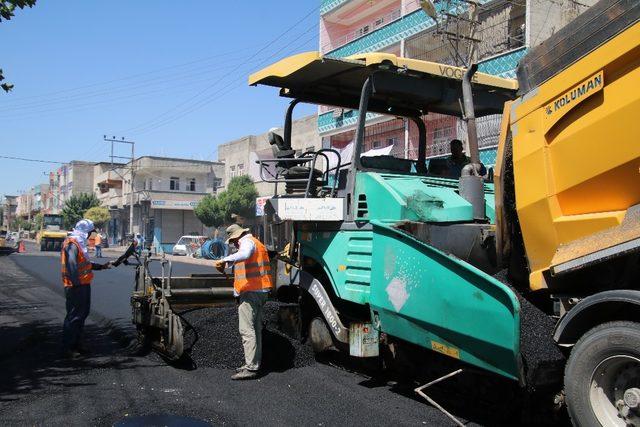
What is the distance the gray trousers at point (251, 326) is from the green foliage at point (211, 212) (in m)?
30.6

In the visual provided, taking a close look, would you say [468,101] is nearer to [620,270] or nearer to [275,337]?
[620,270]

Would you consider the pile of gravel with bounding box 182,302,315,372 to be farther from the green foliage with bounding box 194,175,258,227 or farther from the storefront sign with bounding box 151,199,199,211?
the storefront sign with bounding box 151,199,199,211

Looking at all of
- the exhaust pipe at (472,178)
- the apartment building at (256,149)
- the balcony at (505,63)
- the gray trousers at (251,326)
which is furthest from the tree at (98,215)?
the exhaust pipe at (472,178)

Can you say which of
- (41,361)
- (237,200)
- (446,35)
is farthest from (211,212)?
(41,361)

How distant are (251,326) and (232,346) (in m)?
0.51

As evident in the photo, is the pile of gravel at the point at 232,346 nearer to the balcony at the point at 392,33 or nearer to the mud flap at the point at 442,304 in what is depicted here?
the mud flap at the point at 442,304

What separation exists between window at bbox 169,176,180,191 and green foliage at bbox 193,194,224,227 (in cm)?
1093

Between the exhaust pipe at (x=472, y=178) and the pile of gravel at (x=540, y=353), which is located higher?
the exhaust pipe at (x=472, y=178)

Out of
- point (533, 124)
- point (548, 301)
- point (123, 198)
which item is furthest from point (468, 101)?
point (123, 198)

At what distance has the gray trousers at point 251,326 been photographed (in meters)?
5.31

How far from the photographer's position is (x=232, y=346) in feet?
18.9

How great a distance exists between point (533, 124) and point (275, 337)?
357 cm

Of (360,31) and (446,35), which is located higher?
(360,31)

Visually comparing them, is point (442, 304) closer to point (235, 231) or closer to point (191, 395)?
point (191, 395)
